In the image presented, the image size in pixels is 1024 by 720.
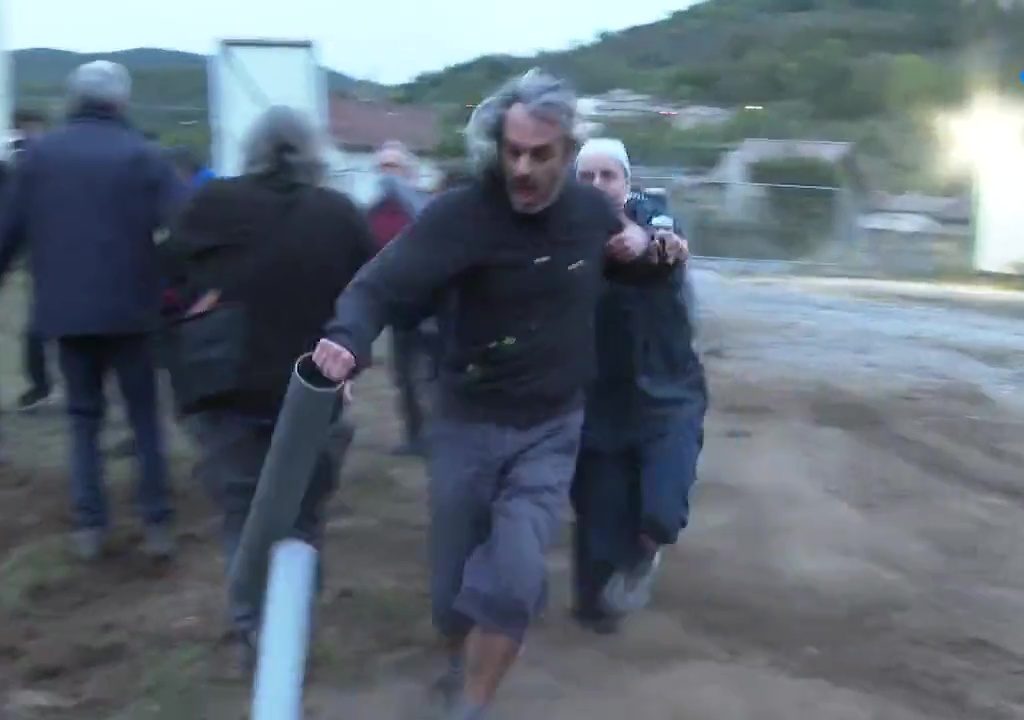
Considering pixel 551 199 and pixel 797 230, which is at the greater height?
pixel 551 199

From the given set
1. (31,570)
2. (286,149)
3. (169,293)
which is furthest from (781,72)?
(286,149)

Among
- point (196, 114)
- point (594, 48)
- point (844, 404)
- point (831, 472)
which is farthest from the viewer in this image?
point (594, 48)

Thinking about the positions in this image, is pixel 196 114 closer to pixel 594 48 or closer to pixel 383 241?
pixel 383 241

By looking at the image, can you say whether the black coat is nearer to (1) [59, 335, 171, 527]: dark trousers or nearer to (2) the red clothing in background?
(1) [59, 335, 171, 527]: dark trousers

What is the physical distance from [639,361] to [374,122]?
38.1 meters

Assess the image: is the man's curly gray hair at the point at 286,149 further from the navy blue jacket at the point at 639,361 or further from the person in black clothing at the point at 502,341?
the navy blue jacket at the point at 639,361

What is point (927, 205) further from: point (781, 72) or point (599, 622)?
point (599, 622)

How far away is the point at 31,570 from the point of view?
5961 mm

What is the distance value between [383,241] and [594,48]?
77342mm

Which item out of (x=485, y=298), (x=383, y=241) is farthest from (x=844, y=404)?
(x=485, y=298)

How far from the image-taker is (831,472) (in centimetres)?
775

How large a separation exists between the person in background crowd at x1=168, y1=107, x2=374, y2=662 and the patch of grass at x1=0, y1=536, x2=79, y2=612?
1.27 m

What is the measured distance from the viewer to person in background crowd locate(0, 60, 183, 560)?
5684mm

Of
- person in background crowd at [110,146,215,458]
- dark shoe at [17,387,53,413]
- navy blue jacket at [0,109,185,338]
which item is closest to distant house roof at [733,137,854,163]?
person in background crowd at [110,146,215,458]
